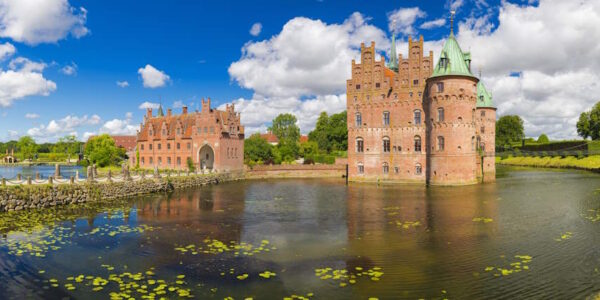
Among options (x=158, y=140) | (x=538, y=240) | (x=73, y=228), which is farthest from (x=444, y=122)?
(x=158, y=140)

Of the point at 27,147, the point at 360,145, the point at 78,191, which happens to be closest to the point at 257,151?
the point at 360,145

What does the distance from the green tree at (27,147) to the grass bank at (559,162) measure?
144 m

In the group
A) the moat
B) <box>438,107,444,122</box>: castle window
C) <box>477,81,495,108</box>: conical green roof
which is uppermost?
<box>477,81,495,108</box>: conical green roof

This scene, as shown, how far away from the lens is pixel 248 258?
14.7m

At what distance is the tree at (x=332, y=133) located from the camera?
89.8 metres

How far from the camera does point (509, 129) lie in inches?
4171

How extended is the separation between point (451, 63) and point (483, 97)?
591 inches

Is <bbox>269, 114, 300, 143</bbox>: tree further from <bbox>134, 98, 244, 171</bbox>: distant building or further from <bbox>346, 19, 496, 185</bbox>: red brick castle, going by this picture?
<bbox>346, 19, 496, 185</bbox>: red brick castle

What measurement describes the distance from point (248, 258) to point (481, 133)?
159 feet

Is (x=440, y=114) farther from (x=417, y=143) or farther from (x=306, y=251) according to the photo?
(x=306, y=251)

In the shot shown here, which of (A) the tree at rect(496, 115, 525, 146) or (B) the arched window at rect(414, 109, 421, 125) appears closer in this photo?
(B) the arched window at rect(414, 109, 421, 125)

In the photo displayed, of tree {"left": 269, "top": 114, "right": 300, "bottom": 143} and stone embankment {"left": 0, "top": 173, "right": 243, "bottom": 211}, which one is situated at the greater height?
tree {"left": 269, "top": 114, "right": 300, "bottom": 143}

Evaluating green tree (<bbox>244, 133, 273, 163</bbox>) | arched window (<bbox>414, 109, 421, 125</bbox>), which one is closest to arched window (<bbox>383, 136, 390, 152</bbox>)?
arched window (<bbox>414, 109, 421, 125</bbox>)

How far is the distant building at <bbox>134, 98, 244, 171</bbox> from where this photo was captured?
2202 inches
